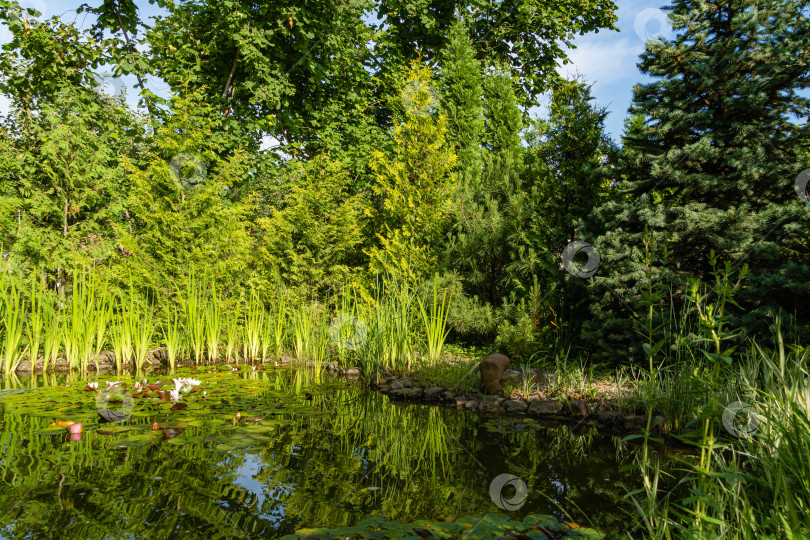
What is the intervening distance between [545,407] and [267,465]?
8.37ft

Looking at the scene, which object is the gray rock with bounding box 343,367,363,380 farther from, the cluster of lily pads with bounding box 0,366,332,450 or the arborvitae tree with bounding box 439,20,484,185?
the arborvitae tree with bounding box 439,20,484,185

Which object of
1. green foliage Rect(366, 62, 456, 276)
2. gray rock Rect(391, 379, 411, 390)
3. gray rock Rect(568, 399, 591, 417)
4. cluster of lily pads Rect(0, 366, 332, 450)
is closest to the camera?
cluster of lily pads Rect(0, 366, 332, 450)

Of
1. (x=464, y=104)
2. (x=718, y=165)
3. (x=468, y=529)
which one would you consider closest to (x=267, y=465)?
(x=468, y=529)

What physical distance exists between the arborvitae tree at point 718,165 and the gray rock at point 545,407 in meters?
1.04

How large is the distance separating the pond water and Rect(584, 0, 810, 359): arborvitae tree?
6.26 feet

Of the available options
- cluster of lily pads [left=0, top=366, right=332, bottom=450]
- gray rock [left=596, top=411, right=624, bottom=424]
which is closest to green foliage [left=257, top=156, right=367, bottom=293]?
cluster of lily pads [left=0, top=366, right=332, bottom=450]

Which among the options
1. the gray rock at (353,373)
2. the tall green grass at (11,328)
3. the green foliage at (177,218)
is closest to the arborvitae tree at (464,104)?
the green foliage at (177,218)

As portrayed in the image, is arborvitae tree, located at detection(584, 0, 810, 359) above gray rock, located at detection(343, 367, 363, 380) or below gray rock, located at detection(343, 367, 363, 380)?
above

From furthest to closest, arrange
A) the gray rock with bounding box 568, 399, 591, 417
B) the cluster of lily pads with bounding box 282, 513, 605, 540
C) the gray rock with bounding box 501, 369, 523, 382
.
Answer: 1. the gray rock with bounding box 501, 369, 523, 382
2. the gray rock with bounding box 568, 399, 591, 417
3. the cluster of lily pads with bounding box 282, 513, 605, 540

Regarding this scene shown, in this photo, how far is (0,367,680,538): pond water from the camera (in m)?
1.80

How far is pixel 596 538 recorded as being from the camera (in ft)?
5.56

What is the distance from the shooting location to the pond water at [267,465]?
180 cm

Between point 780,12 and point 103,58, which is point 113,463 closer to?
point 780,12

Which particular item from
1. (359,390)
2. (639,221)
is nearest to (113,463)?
(359,390)
